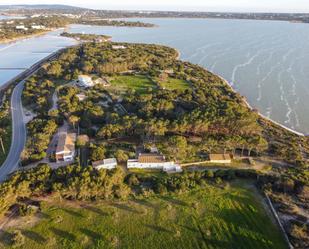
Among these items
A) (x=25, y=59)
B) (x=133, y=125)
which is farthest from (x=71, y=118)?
(x=25, y=59)

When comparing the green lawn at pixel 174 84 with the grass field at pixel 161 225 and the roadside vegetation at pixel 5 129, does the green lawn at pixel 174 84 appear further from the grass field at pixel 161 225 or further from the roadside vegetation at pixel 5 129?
the grass field at pixel 161 225

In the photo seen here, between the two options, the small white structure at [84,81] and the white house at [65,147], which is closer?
the white house at [65,147]

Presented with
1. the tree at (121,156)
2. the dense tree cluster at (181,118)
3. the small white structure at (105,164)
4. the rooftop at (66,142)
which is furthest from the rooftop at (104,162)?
the dense tree cluster at (181,118)

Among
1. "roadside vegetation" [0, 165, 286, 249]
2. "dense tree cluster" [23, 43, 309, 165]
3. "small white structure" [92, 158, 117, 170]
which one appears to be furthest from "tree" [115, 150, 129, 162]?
"dense tree cluster" [23, 43, 309, 165]

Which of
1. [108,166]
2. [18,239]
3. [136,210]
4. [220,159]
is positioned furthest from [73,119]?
[220,159]

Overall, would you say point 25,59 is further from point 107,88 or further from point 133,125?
point 133,125

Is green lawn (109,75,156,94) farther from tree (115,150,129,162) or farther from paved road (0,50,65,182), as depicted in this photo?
tree (115,150,129,162)
